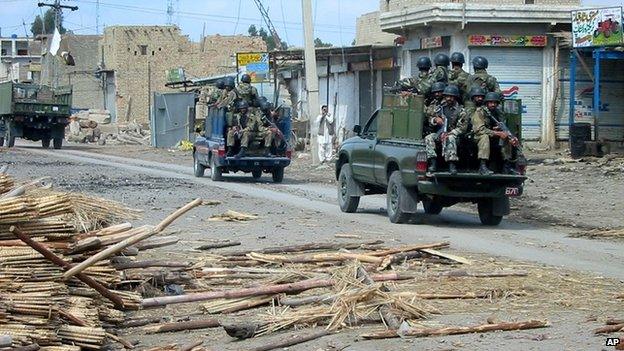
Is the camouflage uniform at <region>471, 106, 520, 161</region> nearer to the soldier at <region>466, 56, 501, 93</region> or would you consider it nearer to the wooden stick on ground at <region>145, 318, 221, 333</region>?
the soldier at <region>466, 56, 501, 93</region>

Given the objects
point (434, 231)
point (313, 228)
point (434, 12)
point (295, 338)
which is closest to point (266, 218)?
point (313, 228)

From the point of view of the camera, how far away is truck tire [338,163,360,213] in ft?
62.7

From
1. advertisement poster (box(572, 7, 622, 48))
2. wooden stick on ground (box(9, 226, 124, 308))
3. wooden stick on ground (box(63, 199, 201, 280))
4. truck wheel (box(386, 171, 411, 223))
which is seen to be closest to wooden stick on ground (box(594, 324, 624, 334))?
wooden stick on ground (box(63, 199, 201, 280))

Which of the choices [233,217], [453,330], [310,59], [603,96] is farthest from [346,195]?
[603,96]

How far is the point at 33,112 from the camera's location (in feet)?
153

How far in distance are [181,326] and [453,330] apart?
216 centimetres

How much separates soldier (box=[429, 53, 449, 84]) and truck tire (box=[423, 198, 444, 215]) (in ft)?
6.35

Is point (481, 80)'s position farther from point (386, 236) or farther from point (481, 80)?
point (386, 236)

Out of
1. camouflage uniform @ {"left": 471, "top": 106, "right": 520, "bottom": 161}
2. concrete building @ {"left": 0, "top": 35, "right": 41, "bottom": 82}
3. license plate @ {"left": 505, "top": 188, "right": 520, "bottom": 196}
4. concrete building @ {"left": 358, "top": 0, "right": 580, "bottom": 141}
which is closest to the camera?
camouflage uniform @ {"left": 471, "top": 106, "right": 520, "bottom": 161}

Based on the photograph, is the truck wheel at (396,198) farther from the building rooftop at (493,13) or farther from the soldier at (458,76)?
the building rooftop at (493,13)

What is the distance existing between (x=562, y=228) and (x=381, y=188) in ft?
10.00

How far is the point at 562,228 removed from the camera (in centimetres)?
1728

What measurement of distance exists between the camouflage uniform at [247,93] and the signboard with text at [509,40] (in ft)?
36.7

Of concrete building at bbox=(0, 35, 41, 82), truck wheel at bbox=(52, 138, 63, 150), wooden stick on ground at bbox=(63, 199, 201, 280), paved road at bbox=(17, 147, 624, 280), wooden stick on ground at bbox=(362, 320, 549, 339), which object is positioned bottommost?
paved road at bbox=(17, 147, 624, 280)
